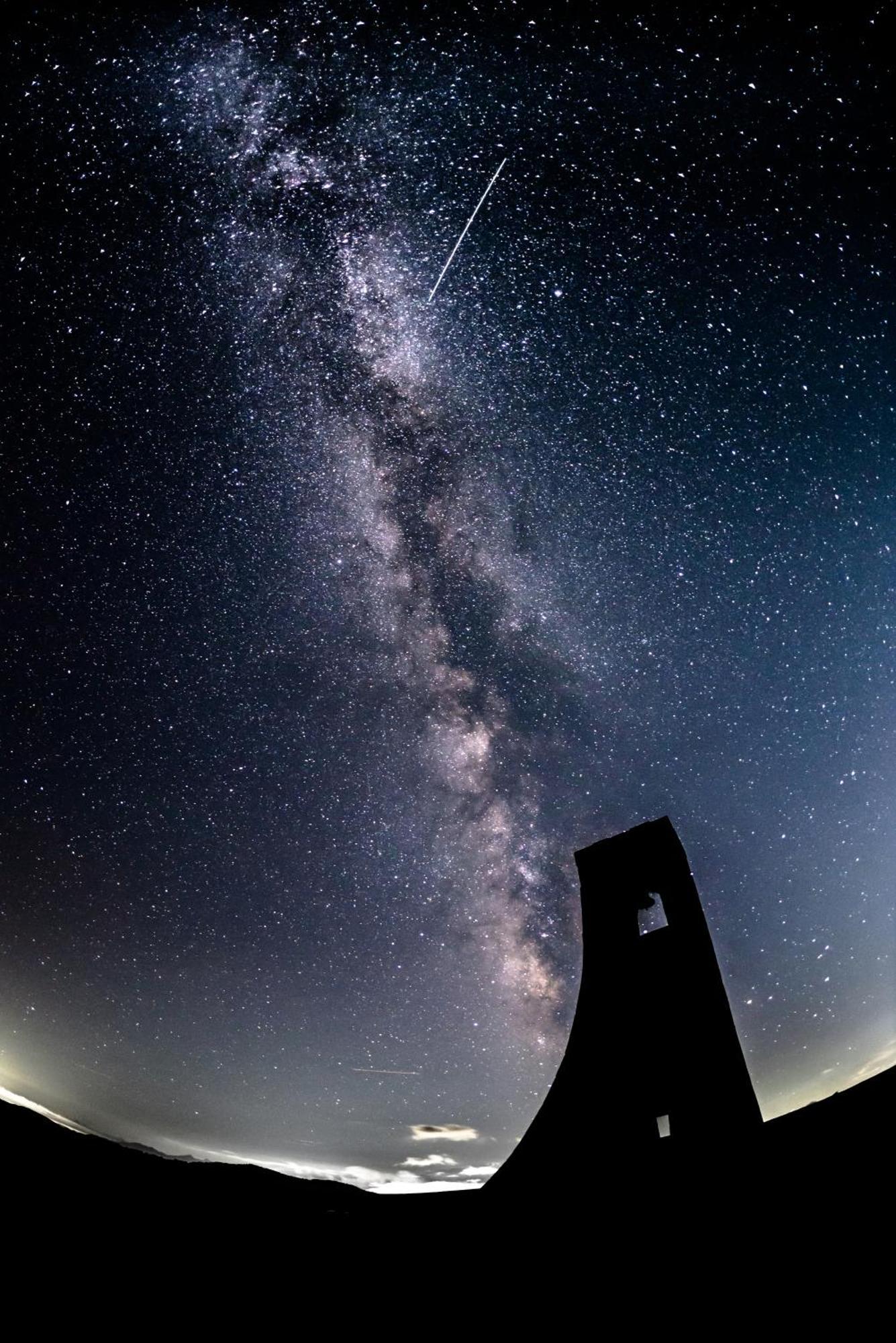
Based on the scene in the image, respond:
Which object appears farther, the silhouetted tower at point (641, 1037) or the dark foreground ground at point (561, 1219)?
the silhouetted tower at point (641, 1037)

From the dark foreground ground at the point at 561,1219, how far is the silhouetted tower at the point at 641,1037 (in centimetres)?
23

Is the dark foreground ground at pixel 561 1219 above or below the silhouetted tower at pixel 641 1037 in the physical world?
below

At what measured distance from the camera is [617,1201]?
6.63m

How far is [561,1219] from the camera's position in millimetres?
6852

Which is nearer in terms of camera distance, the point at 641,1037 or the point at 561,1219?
the point at 561,1219

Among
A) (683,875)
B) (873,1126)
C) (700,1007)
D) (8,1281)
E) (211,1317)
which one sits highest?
(683,875)

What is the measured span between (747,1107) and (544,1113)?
8.96ft

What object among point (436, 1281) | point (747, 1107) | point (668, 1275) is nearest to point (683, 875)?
point (747, 1107)

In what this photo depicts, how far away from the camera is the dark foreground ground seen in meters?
5.08

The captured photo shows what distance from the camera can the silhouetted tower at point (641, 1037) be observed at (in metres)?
6.82

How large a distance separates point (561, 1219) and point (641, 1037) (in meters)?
2.27

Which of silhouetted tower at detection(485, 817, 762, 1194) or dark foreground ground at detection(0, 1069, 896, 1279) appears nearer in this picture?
dark foreground ground at detection(0, 1069, 896, 1279)

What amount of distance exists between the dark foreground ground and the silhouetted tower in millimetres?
228

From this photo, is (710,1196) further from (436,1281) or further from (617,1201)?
(436,1281)
